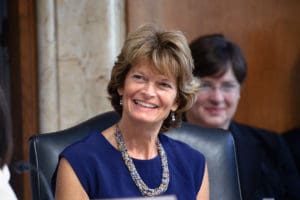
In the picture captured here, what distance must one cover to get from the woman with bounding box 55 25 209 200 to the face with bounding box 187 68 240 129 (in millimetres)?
643

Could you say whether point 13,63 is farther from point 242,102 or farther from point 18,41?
point 242,102

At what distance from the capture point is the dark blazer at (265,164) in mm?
→ 2912

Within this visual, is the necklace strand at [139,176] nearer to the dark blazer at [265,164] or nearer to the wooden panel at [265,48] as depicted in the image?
the dark blazer at [265,164]

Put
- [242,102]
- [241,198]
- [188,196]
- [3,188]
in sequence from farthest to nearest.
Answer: [242,102] < [241,198] < [188,196] < [3,188]

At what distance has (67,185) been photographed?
2111 mm

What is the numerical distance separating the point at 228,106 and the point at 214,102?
8cm

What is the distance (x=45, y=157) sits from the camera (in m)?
2.31

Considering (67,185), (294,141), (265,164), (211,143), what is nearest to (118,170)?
(67,185)

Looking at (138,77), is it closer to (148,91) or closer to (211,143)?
(148,91)

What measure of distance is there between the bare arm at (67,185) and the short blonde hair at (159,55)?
305mm

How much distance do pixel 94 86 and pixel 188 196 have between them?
39.3 inches

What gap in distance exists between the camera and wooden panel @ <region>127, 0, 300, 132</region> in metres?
3.56

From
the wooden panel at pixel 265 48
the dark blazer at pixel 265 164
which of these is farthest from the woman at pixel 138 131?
the wooden panel at pixel 265 48

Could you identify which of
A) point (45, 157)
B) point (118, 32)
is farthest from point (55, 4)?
point (45, 157)
